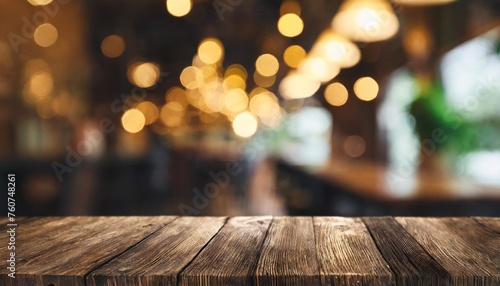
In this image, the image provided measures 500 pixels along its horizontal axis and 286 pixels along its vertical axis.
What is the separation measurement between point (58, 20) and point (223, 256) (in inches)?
308

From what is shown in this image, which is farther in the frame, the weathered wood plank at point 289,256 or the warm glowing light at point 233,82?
the warm glowing light at point 233,82

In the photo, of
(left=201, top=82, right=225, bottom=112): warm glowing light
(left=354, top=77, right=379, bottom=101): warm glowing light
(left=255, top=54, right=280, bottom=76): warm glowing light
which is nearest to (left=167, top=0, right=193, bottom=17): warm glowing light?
(left=255, top=54, right=280, bottom=76): warm glowing light

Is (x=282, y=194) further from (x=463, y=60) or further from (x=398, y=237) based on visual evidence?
(x=398, y=237)

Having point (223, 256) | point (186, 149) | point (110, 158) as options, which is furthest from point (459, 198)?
point (186, 149)

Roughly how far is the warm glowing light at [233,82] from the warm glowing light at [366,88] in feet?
9.28

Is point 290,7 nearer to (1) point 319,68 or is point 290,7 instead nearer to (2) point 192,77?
(1) point 319,68

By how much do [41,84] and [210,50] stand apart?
266 centimetres

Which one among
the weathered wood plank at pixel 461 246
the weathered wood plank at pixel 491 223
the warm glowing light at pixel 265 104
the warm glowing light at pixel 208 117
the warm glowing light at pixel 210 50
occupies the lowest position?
the weathered wood plank at pixel 491 223

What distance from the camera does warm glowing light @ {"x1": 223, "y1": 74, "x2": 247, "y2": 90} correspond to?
11155 millimetres

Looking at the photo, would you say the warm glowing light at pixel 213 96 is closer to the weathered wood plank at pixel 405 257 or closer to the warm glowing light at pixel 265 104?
the warm glowing light at pixel 265 104

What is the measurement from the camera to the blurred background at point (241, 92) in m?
4.71

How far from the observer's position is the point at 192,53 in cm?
1124

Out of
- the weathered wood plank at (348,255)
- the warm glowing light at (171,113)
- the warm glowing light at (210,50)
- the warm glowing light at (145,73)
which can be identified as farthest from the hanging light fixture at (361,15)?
the warm glowing light at (171,113)

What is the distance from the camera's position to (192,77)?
1023cm
